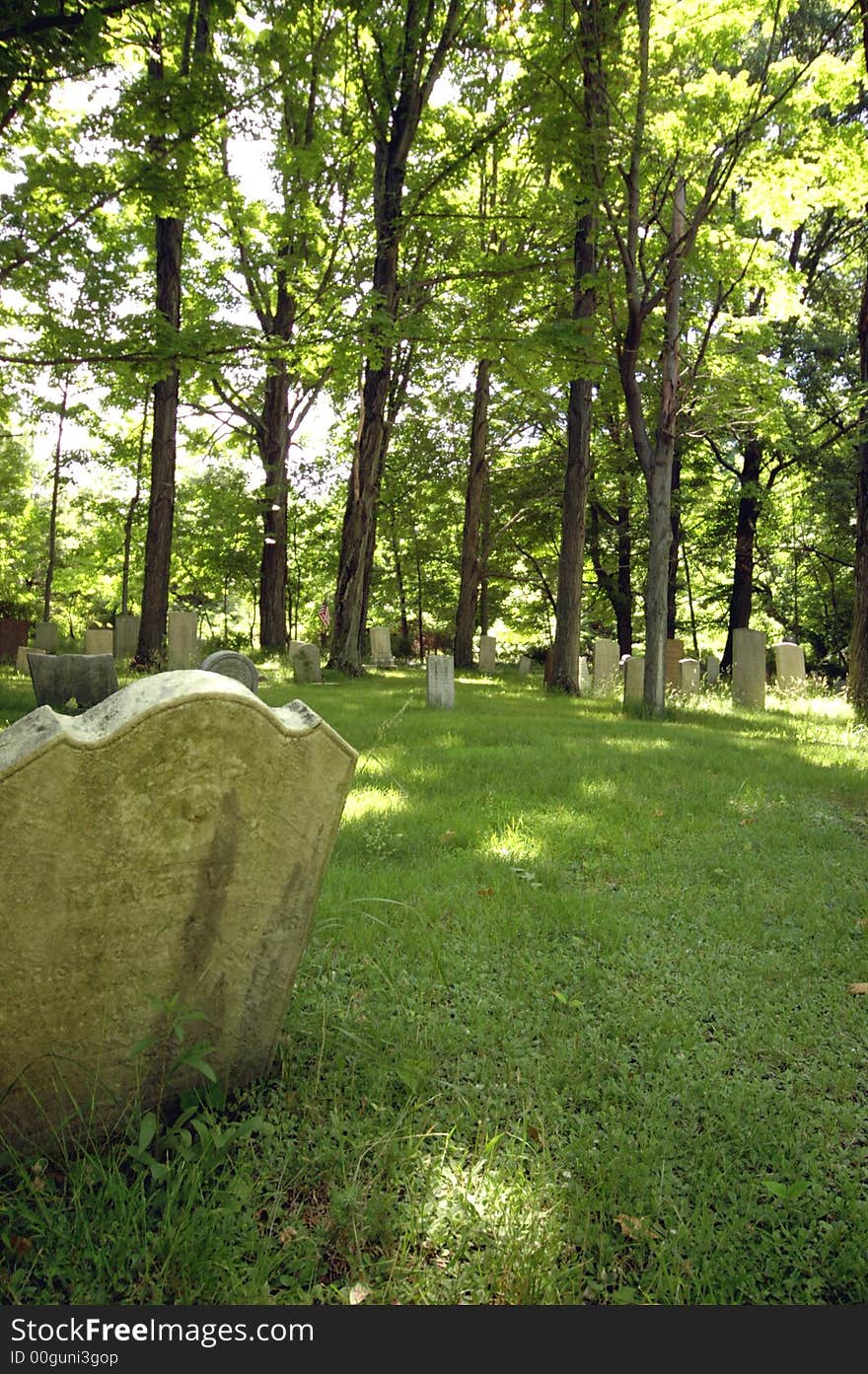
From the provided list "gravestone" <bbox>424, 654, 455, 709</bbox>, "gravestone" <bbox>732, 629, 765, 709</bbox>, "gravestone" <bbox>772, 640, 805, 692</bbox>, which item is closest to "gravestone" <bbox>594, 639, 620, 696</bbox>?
"gravestone" <bbox>732, 629, 765, 709</bbox>

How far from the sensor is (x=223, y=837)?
2.27 m

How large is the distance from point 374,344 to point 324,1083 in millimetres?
12842

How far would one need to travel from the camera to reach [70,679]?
34.0 ft

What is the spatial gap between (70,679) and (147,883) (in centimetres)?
920

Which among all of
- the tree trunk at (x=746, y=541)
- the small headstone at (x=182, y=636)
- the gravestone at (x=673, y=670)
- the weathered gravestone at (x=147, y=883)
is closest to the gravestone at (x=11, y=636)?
the small headstone at (x=182, y=636)

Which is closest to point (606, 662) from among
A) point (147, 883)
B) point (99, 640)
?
point (99, 640)

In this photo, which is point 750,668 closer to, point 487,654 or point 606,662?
point 606,662

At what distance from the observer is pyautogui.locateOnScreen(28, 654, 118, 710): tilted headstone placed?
1028 centimetres

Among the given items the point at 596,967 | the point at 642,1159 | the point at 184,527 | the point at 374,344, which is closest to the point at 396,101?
the point at 374,344

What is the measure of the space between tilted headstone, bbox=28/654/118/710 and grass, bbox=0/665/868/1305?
22.0 feet

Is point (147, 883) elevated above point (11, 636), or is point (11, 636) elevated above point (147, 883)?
point (11, 636)

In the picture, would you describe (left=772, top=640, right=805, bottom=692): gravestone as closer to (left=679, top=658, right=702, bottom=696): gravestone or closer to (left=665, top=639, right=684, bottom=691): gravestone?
(left=679, top=658, right=702, bottom=696): gravestone

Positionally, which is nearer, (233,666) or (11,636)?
(233,666)

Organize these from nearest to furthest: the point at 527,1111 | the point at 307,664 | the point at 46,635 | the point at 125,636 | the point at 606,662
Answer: the point at 527,1111, the point at 307,664, the point at 606,662, the point at 125,636, the point at 46,635
